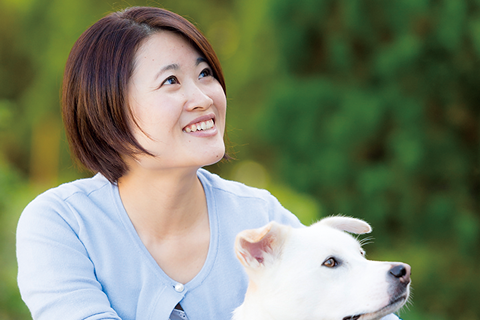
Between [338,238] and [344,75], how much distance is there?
4183mm

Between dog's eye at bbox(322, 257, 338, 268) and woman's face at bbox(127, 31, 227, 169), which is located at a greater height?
woman's face at bbox(127, 31, 227, 169)

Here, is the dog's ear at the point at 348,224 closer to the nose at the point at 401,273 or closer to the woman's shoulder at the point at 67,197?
the nose at the point at 401,273

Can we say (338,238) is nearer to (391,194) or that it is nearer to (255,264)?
(255,264)

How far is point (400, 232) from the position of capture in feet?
18.5

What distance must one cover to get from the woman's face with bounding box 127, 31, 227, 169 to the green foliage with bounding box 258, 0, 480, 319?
372 centimetres

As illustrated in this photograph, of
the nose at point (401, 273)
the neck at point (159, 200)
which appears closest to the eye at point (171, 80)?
the neck at point (159, 200)

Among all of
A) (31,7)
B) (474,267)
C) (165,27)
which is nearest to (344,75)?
(474,267)

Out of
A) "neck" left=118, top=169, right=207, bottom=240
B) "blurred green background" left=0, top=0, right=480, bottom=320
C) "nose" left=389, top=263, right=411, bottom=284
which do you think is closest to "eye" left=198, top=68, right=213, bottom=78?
"neck" left=118, top=169, right=207, bottom=240

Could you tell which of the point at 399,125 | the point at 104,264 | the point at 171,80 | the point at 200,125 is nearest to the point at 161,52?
the point at 171,80

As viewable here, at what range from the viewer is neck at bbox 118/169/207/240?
7.13 feet

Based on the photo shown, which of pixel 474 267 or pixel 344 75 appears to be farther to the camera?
pixel 344 75

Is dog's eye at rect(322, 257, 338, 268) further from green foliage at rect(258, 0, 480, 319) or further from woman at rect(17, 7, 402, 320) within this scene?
green foliage at rect(258, 0, 480, 319)

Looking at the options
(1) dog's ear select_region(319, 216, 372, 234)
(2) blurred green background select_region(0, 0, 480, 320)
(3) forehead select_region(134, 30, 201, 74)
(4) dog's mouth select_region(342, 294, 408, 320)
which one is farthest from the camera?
(2) blurred green background select_region(0, 0, 480, 320)

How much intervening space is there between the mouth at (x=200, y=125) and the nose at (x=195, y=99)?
0.05m
